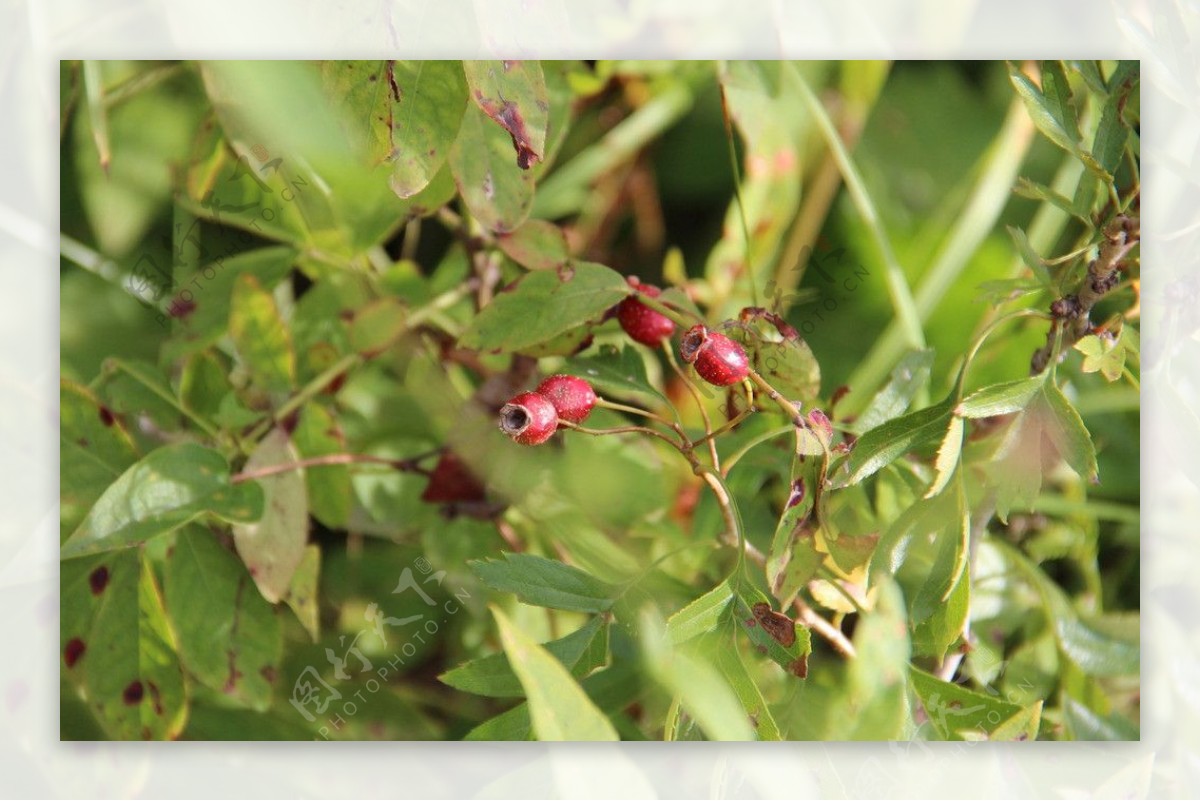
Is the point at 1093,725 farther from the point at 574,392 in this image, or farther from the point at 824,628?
the point at 574,392

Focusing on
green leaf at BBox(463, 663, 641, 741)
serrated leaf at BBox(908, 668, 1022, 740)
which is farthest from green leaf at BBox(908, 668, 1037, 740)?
green leaf at BBox(463, 663, 641, 741)

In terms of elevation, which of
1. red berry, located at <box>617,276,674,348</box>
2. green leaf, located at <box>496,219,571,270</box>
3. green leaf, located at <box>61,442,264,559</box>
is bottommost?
green leaf, located at <box>61,442,264,559</box>

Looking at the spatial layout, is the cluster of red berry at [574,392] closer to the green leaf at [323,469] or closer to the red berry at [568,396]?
the red berry at [568,396]

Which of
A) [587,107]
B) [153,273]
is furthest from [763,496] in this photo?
[153,273]

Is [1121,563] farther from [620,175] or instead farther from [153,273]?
[153,273]

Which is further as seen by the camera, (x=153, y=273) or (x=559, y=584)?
(x=153, y=273)

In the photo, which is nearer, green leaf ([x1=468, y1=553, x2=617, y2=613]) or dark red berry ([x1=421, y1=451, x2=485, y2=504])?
green leaf ([x1=468, y1=553, x2=617, y2=613])

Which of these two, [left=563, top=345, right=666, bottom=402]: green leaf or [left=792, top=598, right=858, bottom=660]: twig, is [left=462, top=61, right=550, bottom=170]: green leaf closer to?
[left=563, top=345, right=666, bottom=402]: green leaf
